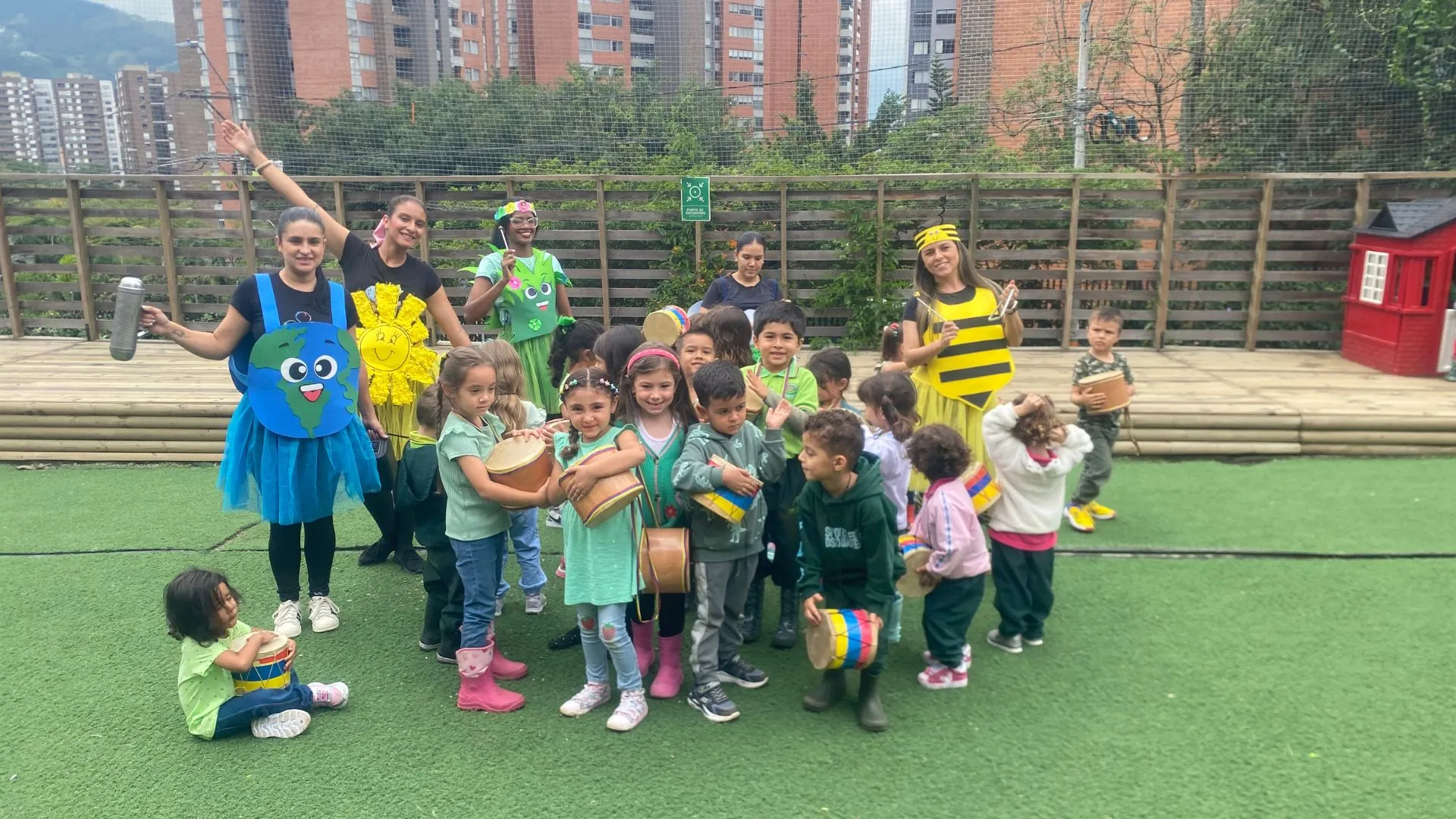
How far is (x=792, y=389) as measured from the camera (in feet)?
11.2

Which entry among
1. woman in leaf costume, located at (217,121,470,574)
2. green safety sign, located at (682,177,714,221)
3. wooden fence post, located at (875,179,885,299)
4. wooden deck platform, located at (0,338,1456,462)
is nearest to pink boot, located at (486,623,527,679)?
woman in leaf costume, located at (217,121,470,574)

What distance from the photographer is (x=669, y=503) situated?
296 centimetres

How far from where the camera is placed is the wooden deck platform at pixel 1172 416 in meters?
5.75

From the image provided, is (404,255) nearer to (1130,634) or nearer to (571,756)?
(571,756)

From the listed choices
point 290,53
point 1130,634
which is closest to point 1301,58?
point 1130,634

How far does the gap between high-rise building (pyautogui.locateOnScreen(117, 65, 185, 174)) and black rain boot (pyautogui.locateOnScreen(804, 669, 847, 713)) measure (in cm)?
2391

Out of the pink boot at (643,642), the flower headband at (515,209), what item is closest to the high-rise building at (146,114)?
the flower headband at (515,209)

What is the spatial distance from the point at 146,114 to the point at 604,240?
27.3 meters

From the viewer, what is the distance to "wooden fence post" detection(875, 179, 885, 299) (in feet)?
26.9

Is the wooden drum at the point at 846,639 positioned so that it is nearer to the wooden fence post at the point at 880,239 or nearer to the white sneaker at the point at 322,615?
the white sneaker at the point at 322,615

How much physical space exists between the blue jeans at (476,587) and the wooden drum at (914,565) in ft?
4.24

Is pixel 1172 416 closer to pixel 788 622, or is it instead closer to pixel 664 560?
pixel 788 622

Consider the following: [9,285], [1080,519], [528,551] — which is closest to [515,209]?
[528,551]

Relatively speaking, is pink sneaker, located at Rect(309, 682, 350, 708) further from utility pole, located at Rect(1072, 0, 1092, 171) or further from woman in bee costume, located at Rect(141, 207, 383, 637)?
utility pole, located at Rect(1072, 0, 1092, 171)
